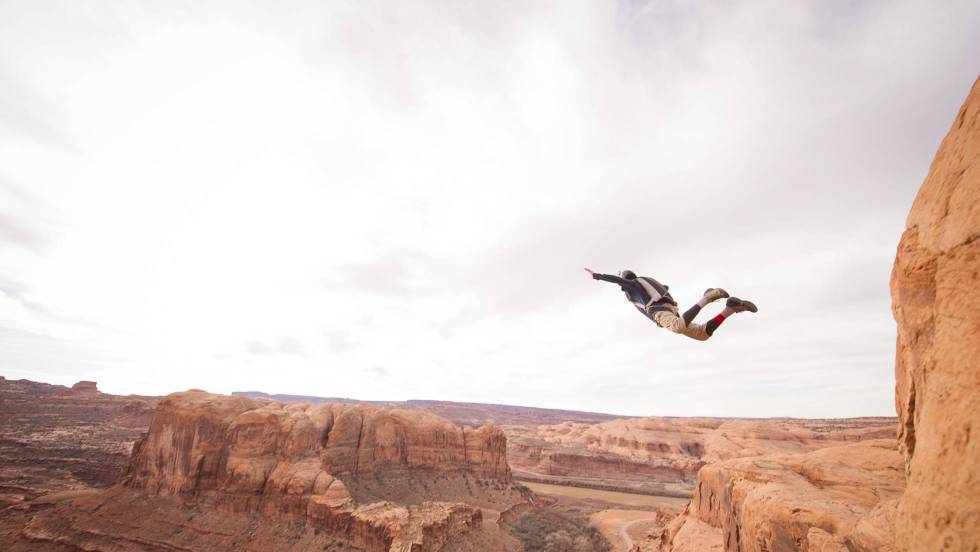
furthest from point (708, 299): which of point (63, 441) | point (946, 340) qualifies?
point (63, 441)

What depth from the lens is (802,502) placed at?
326 inches

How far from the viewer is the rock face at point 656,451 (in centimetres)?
7800

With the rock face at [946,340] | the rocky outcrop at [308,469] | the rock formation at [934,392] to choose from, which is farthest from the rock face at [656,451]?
the rock face at [946,340]

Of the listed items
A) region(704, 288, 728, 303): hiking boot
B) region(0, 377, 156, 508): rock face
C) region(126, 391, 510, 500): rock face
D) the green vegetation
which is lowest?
the green vegetation

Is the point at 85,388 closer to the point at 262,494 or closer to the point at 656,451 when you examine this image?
the point at 262,494

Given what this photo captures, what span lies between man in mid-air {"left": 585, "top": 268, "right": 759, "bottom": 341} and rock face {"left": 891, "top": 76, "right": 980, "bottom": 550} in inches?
88.5

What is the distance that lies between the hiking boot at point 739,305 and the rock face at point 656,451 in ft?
241

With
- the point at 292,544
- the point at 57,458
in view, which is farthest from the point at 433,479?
the point at 57,458

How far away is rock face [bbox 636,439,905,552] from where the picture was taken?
6.94 meters

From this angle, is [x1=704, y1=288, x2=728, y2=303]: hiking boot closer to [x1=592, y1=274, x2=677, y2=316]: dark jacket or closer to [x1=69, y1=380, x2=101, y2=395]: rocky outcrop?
[x1=592, y1=274, x2=677, y2=316]: dark jacket

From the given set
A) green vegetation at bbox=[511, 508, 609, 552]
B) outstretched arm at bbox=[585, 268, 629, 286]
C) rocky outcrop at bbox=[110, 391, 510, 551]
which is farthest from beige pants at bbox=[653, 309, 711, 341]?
green vegetation at bbox=[511, 508, 609, 552]

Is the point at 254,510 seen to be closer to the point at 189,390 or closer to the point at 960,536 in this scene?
the point at 189,390

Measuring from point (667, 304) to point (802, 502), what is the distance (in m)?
4.90

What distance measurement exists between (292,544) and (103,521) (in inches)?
667
